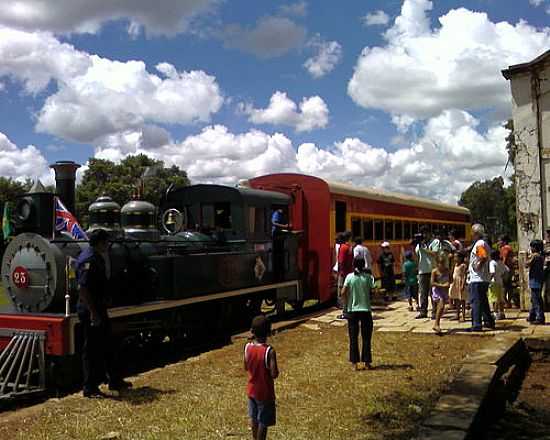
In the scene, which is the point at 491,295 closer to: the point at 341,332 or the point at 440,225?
the point at 341,332

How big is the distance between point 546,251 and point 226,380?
6643 mm

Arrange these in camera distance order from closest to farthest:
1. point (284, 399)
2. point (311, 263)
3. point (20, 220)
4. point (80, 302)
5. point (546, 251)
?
point (284, 399) → point (80, 302) → point (20, 220) → point (546, 251) → point (311, 263)

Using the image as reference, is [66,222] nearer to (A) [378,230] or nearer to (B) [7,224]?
(B) [7,224]

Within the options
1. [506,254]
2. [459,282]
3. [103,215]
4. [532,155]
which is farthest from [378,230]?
[103,215]

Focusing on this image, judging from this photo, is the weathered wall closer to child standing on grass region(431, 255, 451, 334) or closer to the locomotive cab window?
child standing on grass region(431, 255, 451, 334)

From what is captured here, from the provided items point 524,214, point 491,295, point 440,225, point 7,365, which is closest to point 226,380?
point 7,365

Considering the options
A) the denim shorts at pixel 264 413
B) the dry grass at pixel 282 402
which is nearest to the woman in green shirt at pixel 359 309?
the dry grass at pixel 282 402

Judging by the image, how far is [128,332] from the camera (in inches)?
333

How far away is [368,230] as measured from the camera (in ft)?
54.7

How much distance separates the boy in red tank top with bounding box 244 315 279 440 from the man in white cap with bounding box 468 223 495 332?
5.76 meters

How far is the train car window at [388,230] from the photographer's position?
1794 centimetres

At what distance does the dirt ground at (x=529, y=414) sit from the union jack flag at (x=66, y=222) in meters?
5.52

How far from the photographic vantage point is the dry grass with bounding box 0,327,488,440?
17.3 ft

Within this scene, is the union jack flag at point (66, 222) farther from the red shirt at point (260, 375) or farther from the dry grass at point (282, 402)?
the red shirt at point (260, 375)
